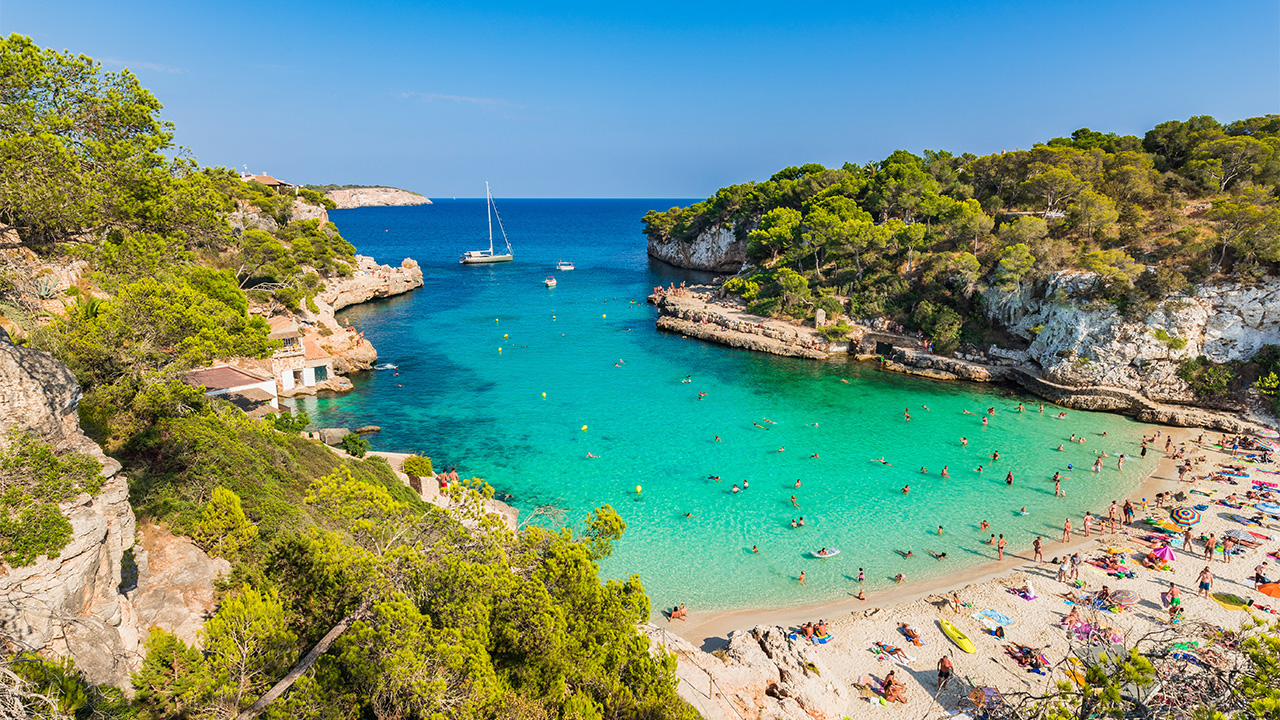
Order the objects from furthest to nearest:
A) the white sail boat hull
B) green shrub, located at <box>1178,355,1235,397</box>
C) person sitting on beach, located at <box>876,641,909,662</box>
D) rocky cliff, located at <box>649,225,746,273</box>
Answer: the white sail boat hull < rocky cliff, located at <box>649,225,746,273</box> < green shrub, located at <box>1178,355,1235,397</box> < person sitting on beach, located at <box>876,641,909,662</box>

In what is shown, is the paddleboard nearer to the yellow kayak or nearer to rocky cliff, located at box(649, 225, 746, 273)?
the yellow kayak

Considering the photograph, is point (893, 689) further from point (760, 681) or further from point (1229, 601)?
point (1229, 601)

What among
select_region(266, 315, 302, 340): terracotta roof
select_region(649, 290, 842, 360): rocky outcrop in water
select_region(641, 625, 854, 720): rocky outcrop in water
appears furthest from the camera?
select_region(649, 290, 842, 360): rocky outcrop in water

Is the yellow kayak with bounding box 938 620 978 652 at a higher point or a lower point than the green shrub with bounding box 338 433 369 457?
lower

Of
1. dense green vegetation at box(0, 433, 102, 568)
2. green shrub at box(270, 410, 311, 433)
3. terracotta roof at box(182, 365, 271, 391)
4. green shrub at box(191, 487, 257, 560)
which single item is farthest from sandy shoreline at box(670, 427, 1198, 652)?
terracotta roof at box(182, 365, 271, 391)

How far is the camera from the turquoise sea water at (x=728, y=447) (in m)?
21.8

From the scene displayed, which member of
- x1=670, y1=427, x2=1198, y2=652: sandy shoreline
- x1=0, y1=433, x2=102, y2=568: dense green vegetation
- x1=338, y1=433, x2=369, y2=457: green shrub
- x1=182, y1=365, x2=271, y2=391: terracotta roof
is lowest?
x1=670, y1=427, x2=1198, y2=652: sandy shoreline

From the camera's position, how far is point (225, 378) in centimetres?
2778

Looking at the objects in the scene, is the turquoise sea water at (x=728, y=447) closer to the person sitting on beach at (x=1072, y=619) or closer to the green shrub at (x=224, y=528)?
the person sitting on beach at (x=1072, y=619)

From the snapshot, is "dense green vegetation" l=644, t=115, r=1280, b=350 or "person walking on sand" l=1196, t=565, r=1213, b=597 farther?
"dense green vegetation" l=644, t=115, r=1280, b=350

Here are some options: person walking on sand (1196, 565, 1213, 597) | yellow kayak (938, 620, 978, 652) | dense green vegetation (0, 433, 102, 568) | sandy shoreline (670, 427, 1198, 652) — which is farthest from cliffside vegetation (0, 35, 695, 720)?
person walking on sand (1196, 565, 1213, 597)

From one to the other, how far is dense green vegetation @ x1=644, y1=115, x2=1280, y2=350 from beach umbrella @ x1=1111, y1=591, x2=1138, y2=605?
78.4 ft

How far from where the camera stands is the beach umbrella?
18609 millimetres

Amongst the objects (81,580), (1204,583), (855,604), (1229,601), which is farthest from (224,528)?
(1229,601)
